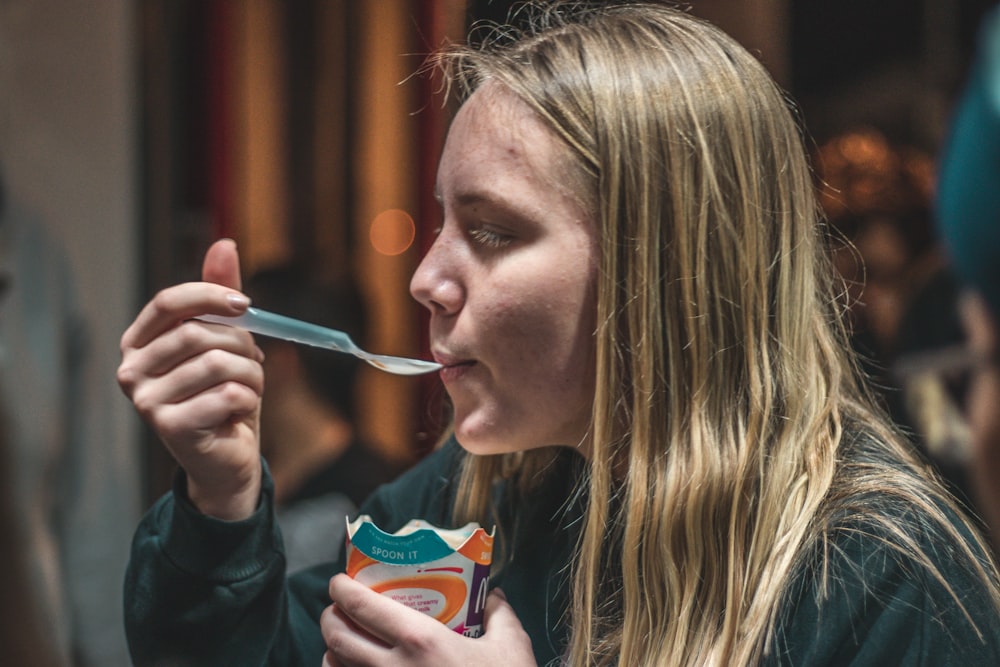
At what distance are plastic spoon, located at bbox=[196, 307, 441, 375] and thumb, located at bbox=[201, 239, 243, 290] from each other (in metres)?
0.04

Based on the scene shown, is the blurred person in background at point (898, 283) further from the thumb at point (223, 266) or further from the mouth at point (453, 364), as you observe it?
the thumb at point (223, 266)

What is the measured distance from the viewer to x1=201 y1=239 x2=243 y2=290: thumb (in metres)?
1.03

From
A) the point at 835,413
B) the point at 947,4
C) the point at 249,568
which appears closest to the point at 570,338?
the point at 835,413

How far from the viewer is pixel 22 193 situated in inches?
44.3

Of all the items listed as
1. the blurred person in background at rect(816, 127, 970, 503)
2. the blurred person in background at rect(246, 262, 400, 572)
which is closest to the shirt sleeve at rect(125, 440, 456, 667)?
the blurred person in background at rect(816, 127, 970, 503)

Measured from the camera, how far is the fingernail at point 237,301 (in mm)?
979

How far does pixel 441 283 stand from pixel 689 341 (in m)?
0.25

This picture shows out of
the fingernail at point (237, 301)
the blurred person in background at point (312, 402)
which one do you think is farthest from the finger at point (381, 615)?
the blurred person in background at point (312, 402)

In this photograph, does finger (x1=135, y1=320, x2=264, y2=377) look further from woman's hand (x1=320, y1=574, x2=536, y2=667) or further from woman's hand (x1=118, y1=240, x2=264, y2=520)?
woman's hand (x1=320, y1=574, x2=536, y2=667)

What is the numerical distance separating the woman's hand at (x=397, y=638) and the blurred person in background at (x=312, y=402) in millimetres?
1093

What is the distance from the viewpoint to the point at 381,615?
0.87 meters

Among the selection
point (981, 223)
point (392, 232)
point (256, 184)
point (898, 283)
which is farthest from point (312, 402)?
point (981, 223)

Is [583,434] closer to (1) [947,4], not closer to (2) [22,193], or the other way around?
(2) [22,193]

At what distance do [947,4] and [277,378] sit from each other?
153 centimetres
